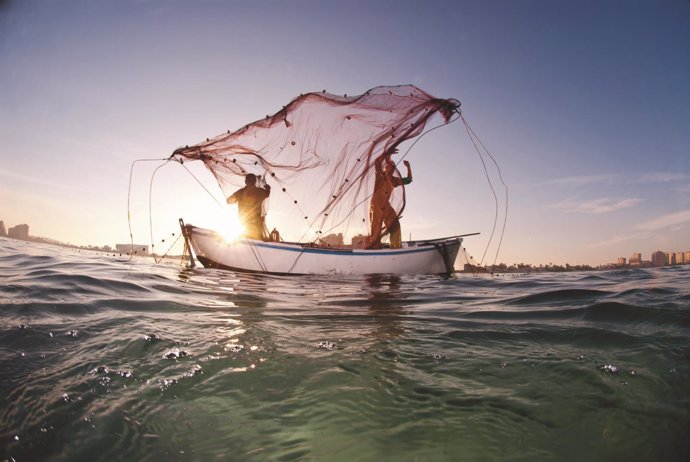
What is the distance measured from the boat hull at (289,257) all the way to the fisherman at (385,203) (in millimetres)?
697

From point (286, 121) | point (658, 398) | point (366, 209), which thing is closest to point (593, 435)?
point (658, 398)

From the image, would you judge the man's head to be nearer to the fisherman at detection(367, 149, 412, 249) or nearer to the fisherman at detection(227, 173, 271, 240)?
the fisherman at detection(227, 173, 271, 240)

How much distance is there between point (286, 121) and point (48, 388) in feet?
30.3

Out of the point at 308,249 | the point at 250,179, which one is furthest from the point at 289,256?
the point at 250,179

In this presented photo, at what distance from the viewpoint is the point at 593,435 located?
6.02 feet

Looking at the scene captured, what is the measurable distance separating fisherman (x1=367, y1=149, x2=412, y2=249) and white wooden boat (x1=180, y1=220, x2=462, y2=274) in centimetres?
69

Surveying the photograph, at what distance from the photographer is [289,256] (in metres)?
13.6

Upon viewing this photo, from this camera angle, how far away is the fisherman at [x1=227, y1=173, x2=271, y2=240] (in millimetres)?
12547

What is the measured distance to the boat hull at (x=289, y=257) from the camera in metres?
13.5

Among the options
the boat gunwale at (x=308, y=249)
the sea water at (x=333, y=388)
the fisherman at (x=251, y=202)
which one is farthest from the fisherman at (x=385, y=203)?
the sea water at (x=333, y=388)

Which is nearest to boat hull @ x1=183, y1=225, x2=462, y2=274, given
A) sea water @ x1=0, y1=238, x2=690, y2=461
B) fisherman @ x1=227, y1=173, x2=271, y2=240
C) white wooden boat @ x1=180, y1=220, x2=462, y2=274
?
white wooden boat @ x1=180, y1=220, x2=462, y2=274

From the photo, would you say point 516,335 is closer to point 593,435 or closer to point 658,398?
point 658,398

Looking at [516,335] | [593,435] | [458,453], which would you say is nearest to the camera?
[458,453]

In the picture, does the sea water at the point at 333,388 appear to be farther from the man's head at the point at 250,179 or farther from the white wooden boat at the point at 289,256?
the white wooden boat at the point at 289,256
